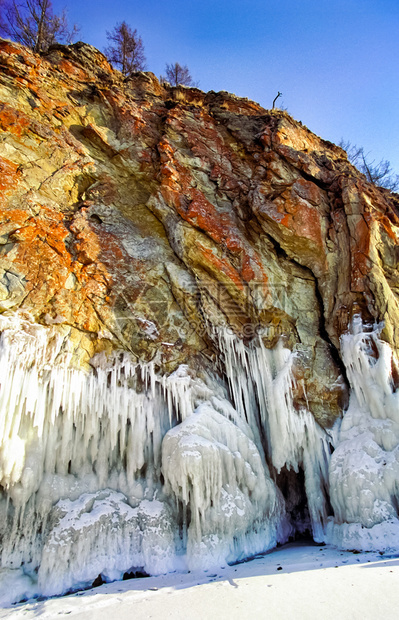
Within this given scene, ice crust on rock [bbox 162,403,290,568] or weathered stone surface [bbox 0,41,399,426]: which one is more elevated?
weathered stone surface [bbox 0,41,399,426]

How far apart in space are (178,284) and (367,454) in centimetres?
671

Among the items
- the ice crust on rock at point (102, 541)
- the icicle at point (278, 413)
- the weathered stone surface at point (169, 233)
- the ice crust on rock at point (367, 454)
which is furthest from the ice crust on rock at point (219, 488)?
the weathered stone surface at point (169, 233)

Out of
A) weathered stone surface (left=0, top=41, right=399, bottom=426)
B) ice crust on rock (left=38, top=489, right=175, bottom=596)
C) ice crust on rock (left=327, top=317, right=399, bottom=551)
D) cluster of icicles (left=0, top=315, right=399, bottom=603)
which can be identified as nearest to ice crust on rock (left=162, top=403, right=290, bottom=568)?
cluster of icicles (left=0, top=315, right=399, bottom=603)

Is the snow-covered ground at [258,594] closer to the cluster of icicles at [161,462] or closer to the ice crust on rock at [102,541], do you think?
the ice crust on rock at [102,541]

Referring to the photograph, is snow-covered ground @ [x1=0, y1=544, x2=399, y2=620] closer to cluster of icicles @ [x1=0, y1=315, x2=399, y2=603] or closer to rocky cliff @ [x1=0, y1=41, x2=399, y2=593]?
cluster of icicles @ [x1=0, y1=315, x2=399, y2=603]

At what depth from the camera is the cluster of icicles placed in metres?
7.40

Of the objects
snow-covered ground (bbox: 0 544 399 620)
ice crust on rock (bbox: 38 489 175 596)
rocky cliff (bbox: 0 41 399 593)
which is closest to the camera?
snow-covered ground (bbox: 0 544 399 620)

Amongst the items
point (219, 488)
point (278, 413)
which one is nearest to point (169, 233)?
point (278, 413)

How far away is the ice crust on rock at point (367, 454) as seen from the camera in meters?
7.66

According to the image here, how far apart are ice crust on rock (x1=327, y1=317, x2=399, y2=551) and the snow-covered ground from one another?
98 centimetres

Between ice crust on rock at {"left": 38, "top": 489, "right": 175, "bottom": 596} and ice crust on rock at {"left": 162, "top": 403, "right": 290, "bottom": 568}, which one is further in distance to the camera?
ice crust on rock at {"left": 162, "top": 403, "right": 290, "bottom": 568}

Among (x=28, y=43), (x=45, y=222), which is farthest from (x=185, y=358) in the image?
(x=28, y=43)

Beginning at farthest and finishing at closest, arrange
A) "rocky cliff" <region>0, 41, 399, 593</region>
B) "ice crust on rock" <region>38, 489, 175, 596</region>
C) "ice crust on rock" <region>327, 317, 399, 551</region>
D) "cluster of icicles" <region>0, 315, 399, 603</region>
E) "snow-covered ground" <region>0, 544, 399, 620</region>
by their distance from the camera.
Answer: "rocky cliff" <region>0, 41, 399, 593</region> → "ice crust on rock" <region>327, 317, 399, 551</region> → "cluster of icicles" <region>0, 315, 399, 603</region> → "ice crust on rock" <region>38, 489, 175, 596</region> → "snow-covered ground" <region>0, 544, 399, 620</region>

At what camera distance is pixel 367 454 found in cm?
846
